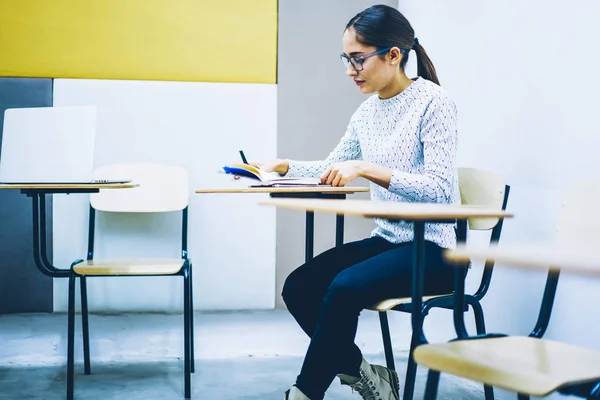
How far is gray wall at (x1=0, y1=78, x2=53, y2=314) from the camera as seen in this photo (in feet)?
11.3

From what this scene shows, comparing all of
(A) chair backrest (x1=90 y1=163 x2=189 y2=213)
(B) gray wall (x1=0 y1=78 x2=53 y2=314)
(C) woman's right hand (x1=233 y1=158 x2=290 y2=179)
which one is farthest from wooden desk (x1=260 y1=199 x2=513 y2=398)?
(B) gray wall (x1=0 y1=78 x2=53 y2=314)

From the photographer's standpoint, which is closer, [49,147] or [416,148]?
[416,148]

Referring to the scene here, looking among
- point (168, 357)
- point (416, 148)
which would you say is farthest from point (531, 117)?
point (168, 357)

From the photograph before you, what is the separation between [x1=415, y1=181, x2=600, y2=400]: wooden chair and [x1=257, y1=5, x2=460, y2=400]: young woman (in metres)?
0.37

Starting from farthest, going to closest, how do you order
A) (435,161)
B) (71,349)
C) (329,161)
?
(329,161), (71,349), (435,161)

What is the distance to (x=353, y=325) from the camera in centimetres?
175

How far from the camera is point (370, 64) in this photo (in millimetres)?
2057

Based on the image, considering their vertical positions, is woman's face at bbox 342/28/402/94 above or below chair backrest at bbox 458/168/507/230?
above

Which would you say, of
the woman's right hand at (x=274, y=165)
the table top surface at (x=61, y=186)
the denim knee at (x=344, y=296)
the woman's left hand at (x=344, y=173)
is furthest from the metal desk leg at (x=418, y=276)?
the table top surface at (x=61, y=186)

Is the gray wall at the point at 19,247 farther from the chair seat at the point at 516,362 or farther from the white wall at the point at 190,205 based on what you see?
the chair seat at the point at 516,362

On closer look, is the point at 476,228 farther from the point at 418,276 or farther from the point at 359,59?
the point at 418,276

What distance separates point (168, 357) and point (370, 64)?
5.06ft

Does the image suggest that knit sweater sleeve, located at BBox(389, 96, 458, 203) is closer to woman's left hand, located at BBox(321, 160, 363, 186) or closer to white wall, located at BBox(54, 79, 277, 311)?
woman's left hand, located at BBox(321, 160, 363, 186)

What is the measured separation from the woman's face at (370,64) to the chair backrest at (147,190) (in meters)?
1.15
